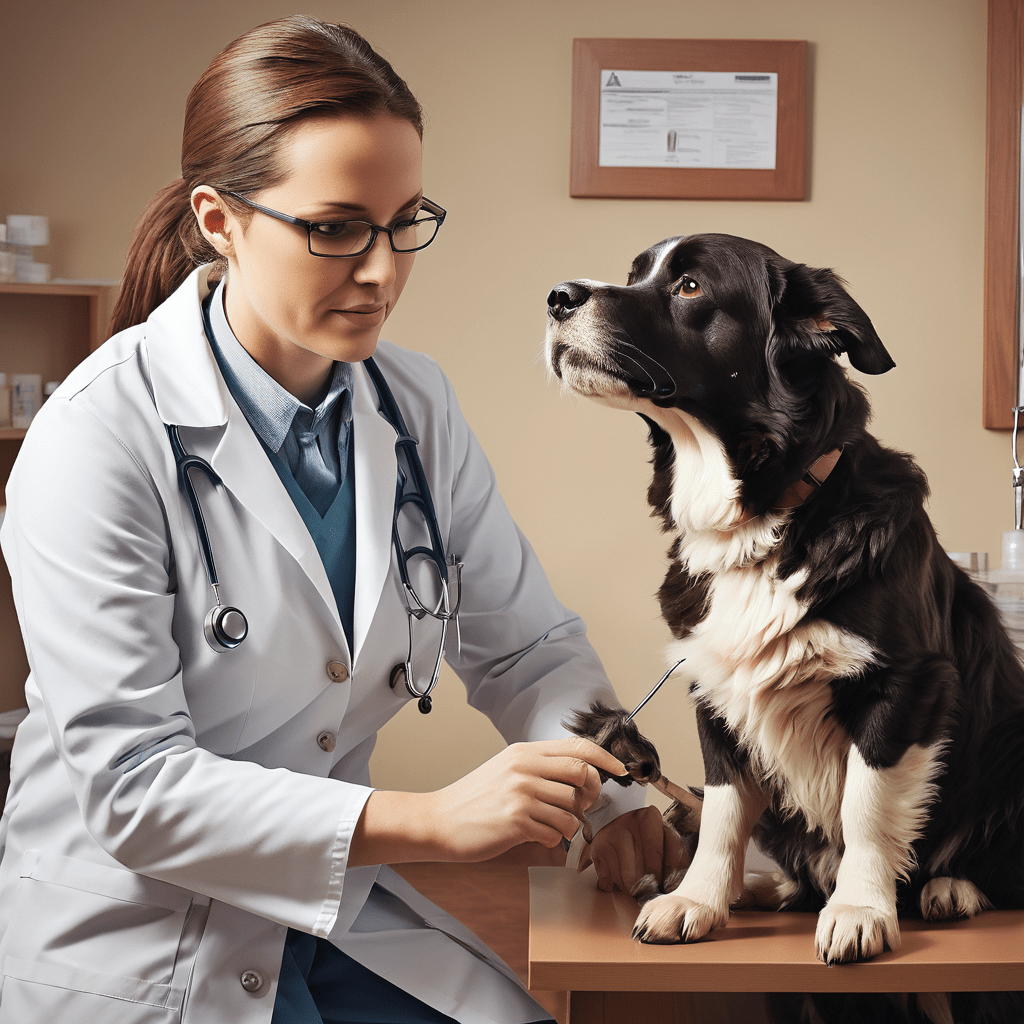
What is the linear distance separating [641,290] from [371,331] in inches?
11.5

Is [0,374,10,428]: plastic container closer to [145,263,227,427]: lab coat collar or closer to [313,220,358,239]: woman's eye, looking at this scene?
[145,263,227,427]: lab coat collar

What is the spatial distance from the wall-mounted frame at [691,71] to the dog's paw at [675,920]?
2.14 metres

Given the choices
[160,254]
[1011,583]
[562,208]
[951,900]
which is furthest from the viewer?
[562,208]

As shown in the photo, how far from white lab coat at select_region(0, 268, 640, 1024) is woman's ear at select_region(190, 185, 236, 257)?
0.25 feet

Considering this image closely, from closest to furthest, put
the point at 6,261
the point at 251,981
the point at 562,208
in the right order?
the point at 251,981, the point at 6,261, the point at 562,208

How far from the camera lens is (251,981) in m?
0.91

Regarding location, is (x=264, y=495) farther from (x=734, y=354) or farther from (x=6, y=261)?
(x=6, y=261)

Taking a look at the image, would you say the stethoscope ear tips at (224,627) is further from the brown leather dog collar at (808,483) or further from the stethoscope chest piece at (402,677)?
the brown leather dog collar at (808,483)

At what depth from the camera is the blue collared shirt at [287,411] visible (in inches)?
42.2

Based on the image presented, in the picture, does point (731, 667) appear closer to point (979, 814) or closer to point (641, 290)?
point (979, 814)

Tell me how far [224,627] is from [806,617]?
0.54m

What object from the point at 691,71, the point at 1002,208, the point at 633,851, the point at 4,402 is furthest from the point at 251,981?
the point at 1002,208

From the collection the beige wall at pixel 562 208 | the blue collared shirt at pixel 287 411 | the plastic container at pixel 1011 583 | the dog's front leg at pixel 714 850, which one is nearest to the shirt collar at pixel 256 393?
the blue collared shirt at pixel 287 411

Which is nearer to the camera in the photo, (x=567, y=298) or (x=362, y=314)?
(x=567, y=298)
